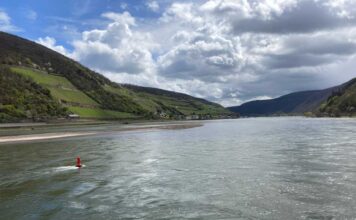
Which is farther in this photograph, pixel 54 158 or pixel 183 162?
pixel 54 158

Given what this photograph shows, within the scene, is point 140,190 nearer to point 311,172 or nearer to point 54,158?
point 311,172

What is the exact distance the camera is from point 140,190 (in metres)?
28.4

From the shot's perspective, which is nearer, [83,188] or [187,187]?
[187,187]

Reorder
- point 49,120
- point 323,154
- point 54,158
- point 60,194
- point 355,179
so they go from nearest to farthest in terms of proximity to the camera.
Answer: point 60,194
point 355,179
point 323,154
point 54,158
point 49,120

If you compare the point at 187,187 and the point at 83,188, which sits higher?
the point at 187,187

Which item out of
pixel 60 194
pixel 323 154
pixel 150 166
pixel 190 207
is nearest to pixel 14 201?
pixel 60 194

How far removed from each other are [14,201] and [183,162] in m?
19.8

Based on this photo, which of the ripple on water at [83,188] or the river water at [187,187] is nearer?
the river water at [187,187]

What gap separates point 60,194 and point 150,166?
13829 mm

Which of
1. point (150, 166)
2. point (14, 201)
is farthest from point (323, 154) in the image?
point (14, 201)

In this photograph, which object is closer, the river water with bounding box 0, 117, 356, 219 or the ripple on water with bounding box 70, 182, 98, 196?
the river water with bounding box 0, 117, 356, 219

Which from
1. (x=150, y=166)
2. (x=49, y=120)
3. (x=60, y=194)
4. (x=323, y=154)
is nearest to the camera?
(x=60, y=194)

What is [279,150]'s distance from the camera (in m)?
51.3

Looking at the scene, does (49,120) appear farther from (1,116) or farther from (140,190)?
(140,190)
